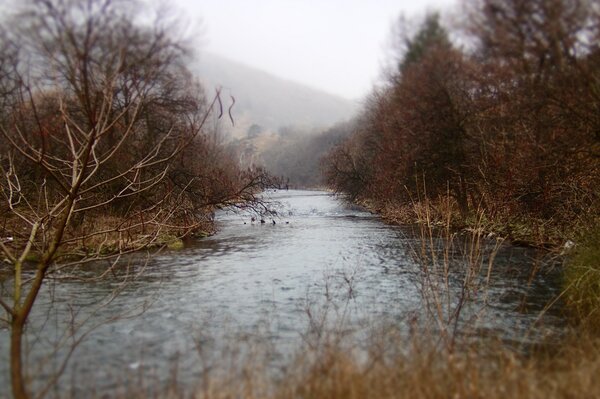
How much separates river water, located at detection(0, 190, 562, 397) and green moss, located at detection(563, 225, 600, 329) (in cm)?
46

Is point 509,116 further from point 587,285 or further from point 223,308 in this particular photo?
point 223,308

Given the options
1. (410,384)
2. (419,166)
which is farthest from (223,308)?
(419,166)

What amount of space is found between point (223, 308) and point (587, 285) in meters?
6.31

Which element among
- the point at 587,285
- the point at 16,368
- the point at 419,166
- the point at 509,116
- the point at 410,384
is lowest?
the point at 587,285

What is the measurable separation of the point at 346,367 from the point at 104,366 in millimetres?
3327

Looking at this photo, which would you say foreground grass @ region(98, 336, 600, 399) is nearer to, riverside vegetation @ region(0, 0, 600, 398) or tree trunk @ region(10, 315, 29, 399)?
riverside vegetation @ region(0, 0, 600, 398)

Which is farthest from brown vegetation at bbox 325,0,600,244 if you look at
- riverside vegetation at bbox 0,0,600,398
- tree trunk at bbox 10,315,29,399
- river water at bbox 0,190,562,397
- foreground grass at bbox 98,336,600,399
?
tree trunk at bbox 10,315,29,399

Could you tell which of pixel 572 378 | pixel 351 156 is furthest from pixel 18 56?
pixel 351 156

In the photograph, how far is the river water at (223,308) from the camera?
6293 millimetres

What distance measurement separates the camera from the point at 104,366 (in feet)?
20.1

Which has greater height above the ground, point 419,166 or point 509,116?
point 509,116

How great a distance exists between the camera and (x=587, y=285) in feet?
27.8

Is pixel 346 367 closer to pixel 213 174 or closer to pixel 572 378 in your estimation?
pixel 572 378

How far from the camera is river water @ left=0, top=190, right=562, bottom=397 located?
6.29 metres
